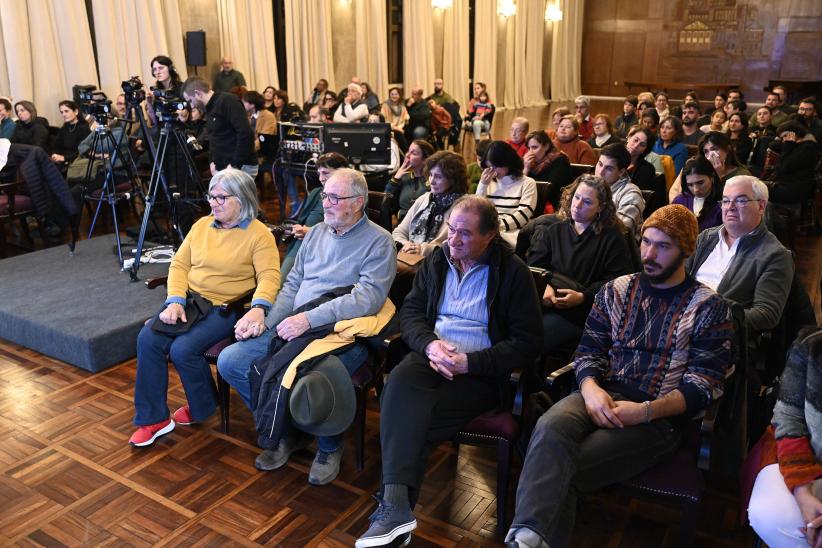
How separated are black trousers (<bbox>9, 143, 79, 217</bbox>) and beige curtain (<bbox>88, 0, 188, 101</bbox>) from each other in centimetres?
312

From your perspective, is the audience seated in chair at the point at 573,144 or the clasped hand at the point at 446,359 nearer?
the clasped hand at the point at 446,359

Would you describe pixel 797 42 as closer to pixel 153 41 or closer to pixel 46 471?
pixel 153 41

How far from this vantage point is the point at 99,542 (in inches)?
93.1

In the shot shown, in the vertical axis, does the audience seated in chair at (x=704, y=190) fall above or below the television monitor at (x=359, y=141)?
below

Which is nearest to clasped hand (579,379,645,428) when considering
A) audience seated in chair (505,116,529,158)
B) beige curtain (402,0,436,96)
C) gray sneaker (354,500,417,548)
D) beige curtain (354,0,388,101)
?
gray sneaker (354,500,417,548)

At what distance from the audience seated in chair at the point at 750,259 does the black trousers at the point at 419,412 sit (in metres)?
1.09

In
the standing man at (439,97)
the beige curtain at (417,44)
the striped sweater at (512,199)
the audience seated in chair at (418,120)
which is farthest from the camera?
the beige curtain at (417,44)

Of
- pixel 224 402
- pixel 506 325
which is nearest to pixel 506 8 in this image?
pixel 224 402

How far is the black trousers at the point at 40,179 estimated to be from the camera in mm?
5480

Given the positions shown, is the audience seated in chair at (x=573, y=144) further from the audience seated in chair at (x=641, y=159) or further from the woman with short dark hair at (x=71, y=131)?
the woman with short dark hair at (x=71, y=131)

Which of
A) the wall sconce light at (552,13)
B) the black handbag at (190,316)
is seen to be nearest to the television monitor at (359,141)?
the black handbag at (190,316)

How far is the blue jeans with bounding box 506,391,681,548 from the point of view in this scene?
199 centimetres

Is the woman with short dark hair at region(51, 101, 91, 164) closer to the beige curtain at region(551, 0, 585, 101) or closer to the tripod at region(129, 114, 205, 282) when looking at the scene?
the tripod at region(129, 114, 205, 282)

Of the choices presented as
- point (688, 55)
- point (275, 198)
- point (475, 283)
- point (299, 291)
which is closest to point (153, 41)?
point (275, 198)
